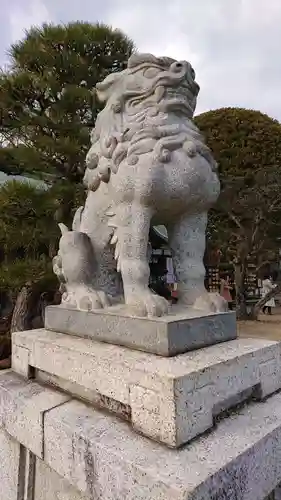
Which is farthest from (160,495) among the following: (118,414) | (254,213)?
(254,213)

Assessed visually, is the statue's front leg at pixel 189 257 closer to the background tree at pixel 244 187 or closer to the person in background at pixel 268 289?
the background tree at pixel 244 187

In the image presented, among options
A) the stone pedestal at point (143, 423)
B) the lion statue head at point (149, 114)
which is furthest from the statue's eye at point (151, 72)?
the stone pedestal at point (143, 423)

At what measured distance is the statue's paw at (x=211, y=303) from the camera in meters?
1.21

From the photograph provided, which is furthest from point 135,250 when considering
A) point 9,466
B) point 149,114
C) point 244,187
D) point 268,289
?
point 268,289

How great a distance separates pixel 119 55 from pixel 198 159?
3.46 meters

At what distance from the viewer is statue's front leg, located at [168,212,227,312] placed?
4.27 ft

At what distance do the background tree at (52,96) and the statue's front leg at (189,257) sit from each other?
→ 8.35 ft

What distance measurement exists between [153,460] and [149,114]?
107 cm

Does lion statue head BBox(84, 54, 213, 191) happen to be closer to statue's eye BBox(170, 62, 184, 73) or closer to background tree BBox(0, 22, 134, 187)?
statue's eye BBox(170, 62, 184, 73)

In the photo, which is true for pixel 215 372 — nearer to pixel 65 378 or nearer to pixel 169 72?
pixel 65 378

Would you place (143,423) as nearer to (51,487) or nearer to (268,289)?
(51,487)

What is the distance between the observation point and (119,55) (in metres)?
4.07

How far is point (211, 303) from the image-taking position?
1222 mm

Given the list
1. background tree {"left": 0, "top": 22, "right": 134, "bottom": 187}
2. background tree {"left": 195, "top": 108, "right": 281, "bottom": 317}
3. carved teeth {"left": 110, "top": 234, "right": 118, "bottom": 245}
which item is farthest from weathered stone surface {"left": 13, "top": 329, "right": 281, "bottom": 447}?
background tree {"left": 195, "top": 108, "right": 281, "bottom": 317}
